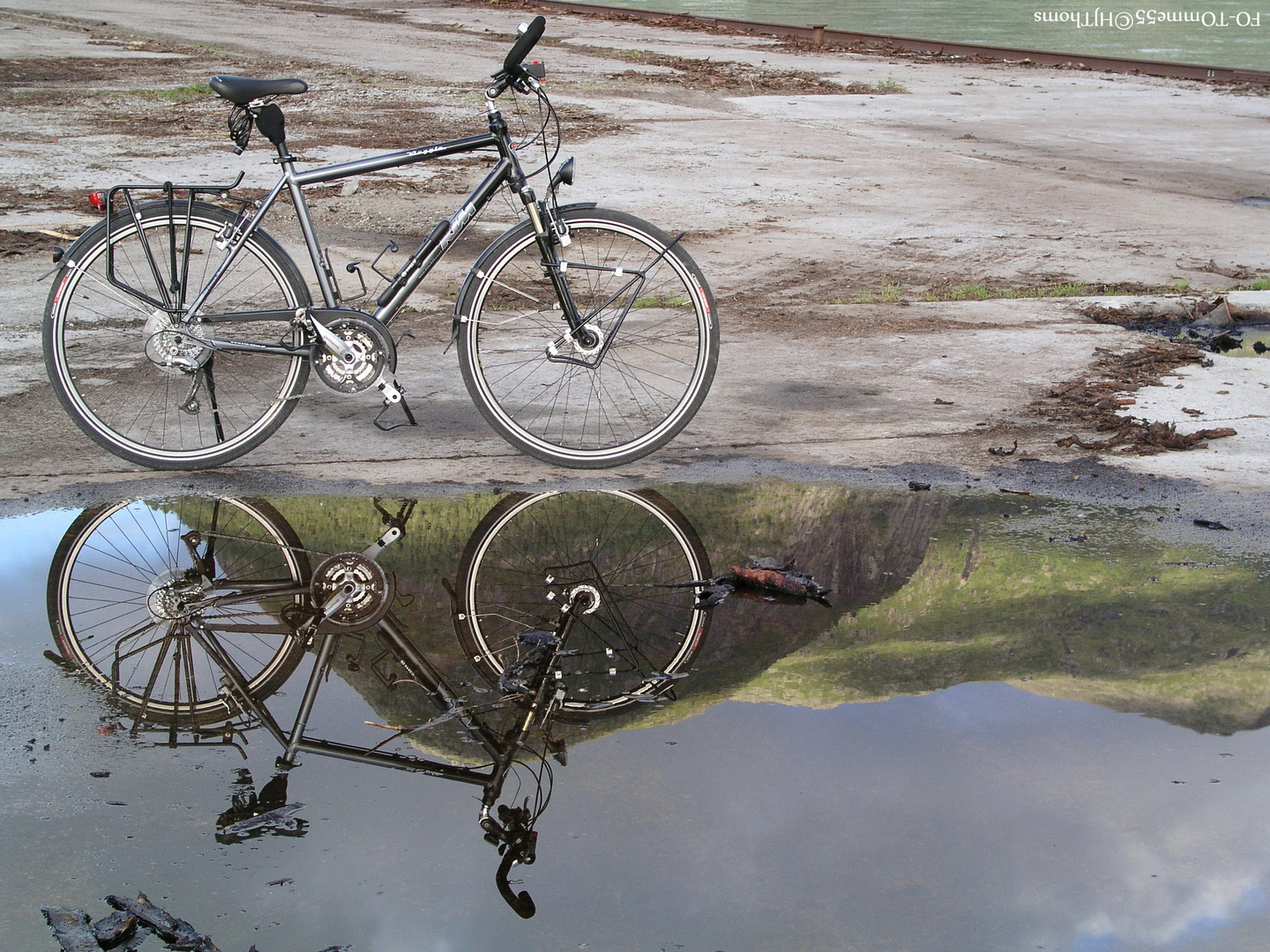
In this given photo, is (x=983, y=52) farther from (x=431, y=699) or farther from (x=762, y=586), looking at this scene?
(x=431, y=699)

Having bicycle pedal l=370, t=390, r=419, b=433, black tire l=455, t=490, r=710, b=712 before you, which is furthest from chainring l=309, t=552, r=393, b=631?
bicycle pedal l=370, t=390, r=419, b=433

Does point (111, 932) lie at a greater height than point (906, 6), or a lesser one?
lesser

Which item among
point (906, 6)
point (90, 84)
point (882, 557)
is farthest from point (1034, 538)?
point (906, 6)

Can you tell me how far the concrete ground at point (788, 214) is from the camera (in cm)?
483

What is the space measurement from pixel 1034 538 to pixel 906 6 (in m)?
42.8

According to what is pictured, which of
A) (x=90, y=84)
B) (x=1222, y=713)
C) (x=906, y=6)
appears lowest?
(x=1222, y=713)

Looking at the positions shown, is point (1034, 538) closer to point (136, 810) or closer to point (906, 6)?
point (136, 810)

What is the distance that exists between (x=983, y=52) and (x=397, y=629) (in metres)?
19.1

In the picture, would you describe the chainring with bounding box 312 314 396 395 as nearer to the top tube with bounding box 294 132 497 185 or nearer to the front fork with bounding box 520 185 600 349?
the top tube with bounding box 294 132 497 185

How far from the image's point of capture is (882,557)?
3.89 m

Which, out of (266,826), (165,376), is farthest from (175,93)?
(266,826)

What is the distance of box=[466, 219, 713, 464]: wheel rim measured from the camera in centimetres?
459

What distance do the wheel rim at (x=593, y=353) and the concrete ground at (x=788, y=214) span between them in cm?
17

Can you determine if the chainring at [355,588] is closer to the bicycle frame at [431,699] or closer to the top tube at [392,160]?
the bicycle frame at [431,699]
